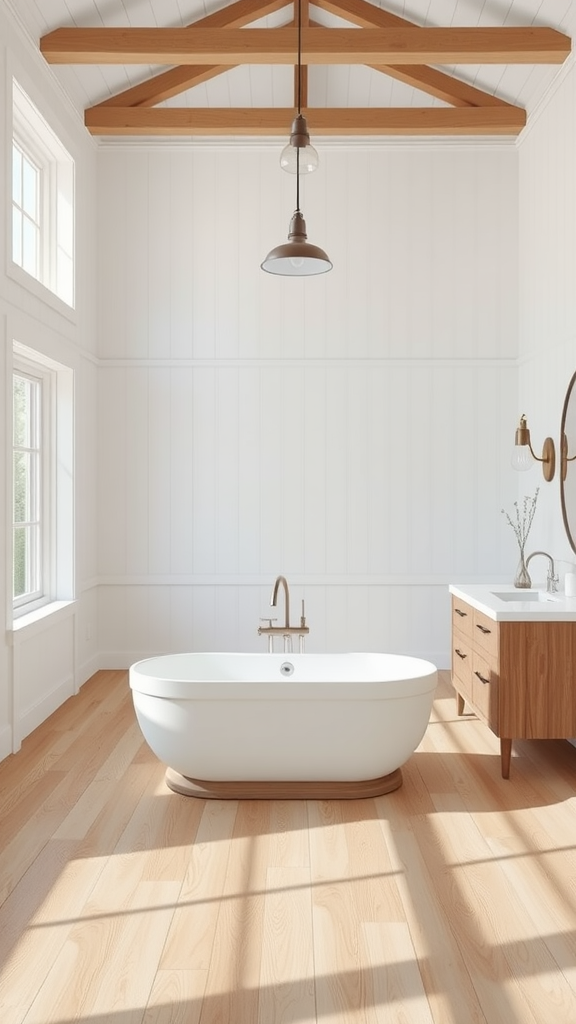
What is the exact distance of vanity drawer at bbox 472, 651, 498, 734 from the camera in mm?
3576

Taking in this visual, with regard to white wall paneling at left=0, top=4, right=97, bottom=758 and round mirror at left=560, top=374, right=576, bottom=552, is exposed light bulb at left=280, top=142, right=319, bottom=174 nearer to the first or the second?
white wall paneling at left=0, top=4, right=97, bottom=758

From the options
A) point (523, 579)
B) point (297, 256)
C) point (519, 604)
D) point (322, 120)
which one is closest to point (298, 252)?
point (297, 256)

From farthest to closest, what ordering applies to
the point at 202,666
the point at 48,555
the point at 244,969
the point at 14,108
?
the point at 48,555 < the point at 14,108 < the point at 202,666 < the point at 244,969

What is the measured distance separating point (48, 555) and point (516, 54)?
12.4ft

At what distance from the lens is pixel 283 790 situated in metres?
3.37

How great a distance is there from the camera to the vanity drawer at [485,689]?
3576 millimetres

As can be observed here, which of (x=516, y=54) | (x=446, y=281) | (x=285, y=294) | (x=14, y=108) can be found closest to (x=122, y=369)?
(x=285, y=294)

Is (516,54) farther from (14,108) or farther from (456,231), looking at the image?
(14,108)

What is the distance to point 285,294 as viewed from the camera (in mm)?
5746

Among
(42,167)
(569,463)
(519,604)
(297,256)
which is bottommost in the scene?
(519,604)

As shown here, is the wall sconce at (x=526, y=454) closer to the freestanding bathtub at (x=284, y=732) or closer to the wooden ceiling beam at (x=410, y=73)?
the freestanding bathtub at (x=284, y=732)

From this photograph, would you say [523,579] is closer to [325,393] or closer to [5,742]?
[325,393]

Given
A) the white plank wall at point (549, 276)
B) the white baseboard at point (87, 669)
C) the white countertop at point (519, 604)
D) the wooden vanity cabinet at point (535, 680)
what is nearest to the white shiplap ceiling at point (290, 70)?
the white plank wall at point (549, 276)

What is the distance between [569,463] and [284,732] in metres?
2.24
